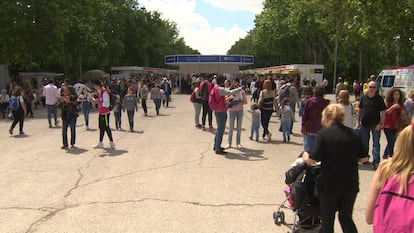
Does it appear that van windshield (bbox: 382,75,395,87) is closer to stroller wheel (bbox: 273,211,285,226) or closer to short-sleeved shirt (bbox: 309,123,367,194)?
stroller wheel (bbox: 273,211,285,226)

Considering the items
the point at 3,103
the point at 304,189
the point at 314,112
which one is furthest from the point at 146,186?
the point at 3,103

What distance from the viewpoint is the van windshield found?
2341 cm

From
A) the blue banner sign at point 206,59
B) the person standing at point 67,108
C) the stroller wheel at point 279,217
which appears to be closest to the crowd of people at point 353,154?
the stroller wheel at point 279,217

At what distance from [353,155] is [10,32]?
91.5ft

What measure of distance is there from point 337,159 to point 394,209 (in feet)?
5.43

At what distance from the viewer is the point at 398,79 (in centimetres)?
2256

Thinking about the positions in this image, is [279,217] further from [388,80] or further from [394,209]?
[388,80]

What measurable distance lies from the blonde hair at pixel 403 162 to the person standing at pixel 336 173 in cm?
144

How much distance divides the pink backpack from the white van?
68.0ft

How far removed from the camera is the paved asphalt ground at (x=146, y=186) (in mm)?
5164

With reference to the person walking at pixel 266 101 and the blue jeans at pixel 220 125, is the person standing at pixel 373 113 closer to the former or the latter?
the blue jeans at pixel 220 125

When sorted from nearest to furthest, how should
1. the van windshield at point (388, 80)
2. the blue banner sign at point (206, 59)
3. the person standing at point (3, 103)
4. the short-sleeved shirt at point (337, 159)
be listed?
the short-sleeved shirt at point (337, 159) → the person standing at point (3, 103) → the van windshield at point (388, 80) → the blue banner sign at point (206, 59)

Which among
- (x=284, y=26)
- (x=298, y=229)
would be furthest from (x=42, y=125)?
(x=284, y=26)

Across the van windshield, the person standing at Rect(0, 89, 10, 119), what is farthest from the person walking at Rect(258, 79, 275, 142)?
the van windshield
